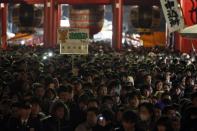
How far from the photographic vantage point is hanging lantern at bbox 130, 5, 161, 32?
63.5 ft

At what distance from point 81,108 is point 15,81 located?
3660 millimetres

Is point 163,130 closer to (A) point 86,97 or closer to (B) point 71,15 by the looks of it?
(A) point 86,97

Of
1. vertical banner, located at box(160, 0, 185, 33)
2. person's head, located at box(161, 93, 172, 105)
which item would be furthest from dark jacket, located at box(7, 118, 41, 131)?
vertical banner, located at box(160, 0, 185, 33)

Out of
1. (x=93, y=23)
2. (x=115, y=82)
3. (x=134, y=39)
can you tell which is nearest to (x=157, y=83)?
(x=115, y=82)

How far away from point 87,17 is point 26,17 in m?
4.23

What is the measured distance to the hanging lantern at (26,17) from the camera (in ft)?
65.3

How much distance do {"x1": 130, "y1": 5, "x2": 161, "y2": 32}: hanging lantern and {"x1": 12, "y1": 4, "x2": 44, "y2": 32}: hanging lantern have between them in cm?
349

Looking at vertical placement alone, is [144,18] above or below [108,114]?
above

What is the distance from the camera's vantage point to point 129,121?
24.4ft

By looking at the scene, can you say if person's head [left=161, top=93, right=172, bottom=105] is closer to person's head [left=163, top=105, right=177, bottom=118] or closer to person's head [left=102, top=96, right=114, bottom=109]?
person's head [left=102, top=96, right=114, bottom=109]

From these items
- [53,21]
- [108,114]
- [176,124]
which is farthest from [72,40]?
[53,21]

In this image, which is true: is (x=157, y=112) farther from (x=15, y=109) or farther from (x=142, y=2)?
(x=142, y=2)

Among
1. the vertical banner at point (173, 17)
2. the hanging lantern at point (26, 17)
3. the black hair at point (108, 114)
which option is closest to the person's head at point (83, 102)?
the black hair at point (108, 114)

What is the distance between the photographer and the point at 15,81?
41.2ft
